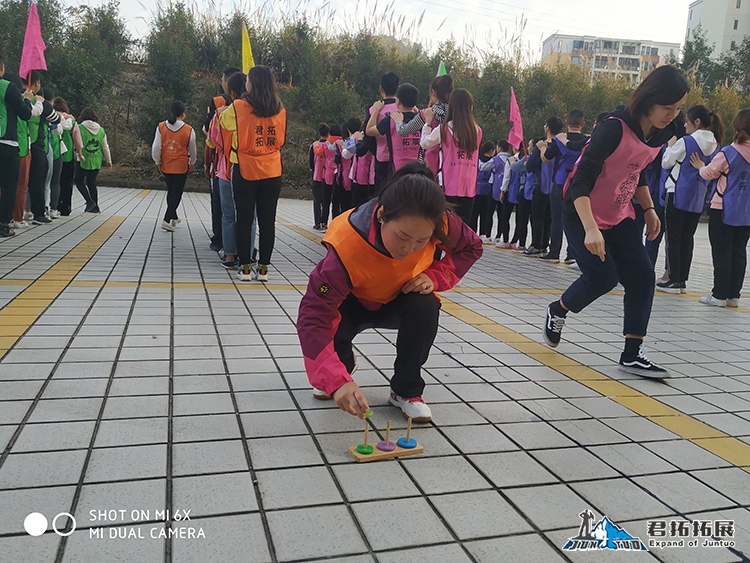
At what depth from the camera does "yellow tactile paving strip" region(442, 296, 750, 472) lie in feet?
8.77

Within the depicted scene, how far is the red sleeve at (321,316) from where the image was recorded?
7.57 feet

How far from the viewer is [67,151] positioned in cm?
972

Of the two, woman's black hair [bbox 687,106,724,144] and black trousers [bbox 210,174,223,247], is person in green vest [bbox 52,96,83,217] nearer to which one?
black trousers [bbox 210,174,223,247]

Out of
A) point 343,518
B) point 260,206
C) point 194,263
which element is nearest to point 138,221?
point 194,263

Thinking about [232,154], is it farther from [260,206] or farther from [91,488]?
[91,488]

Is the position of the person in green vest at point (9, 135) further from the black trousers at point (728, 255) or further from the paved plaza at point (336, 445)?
the black trousers at point (728, 255)

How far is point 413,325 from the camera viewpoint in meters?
2.65

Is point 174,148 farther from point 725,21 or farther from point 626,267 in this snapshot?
point 725,21

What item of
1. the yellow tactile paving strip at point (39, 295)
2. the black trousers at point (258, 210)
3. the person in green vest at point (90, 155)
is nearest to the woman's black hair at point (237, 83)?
the black trousers at point (258, 210)

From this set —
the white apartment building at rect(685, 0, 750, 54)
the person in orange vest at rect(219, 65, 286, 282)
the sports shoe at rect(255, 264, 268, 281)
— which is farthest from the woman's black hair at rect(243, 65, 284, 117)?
the white apartment building at rect(685, 0, 750, 54)

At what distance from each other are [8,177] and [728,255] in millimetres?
7854

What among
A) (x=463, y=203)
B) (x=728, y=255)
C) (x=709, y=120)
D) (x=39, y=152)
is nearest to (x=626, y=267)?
(x=463, y=203)

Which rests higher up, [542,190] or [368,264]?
[542,190]

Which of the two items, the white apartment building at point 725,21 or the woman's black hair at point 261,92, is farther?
the white apartment building at point 725,21
